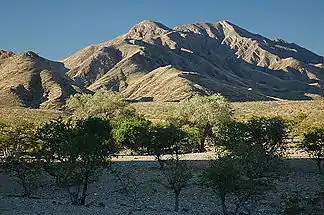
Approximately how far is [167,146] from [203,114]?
16.9m

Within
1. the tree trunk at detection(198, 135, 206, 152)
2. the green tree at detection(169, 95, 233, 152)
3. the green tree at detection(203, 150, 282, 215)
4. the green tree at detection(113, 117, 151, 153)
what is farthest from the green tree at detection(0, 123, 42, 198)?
the tree trunk at detection(198, 135, 206, 152)

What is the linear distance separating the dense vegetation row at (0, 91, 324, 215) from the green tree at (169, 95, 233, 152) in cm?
14

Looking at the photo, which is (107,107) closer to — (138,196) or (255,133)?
(255,133)

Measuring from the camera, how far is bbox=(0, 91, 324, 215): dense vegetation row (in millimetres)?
29469

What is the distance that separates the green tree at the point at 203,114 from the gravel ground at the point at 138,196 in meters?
15.6

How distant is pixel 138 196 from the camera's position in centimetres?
3547

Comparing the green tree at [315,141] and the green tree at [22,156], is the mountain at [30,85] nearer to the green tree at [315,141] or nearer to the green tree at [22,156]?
the green tree at [22,156]

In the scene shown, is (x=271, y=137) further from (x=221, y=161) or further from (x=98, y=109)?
(x=98, y=109)

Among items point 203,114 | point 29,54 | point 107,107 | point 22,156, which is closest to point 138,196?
point 22,156

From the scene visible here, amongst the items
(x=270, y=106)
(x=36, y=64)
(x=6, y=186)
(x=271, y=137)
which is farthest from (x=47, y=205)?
(x=36, y=64)

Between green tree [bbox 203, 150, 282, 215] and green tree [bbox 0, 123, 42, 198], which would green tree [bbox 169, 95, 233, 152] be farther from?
green tree [bbox 203, 150, 282, 215]

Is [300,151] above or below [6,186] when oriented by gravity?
above

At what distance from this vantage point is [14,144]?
48.7 meters

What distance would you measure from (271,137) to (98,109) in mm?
35499
